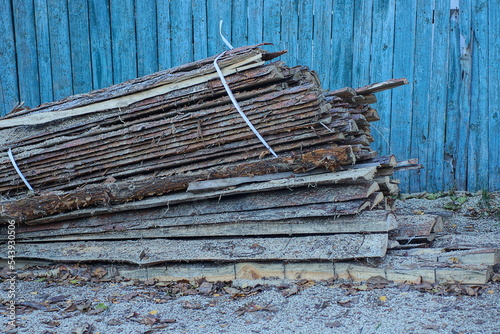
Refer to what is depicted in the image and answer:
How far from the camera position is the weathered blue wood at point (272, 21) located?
5473 mm

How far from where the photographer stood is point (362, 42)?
5406 mm

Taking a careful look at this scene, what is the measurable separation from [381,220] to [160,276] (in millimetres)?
1480

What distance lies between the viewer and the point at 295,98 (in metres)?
3.53

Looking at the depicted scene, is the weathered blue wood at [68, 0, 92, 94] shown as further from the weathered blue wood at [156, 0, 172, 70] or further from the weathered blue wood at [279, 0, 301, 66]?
the weathered blue wood at [279, 0, 301, 66]

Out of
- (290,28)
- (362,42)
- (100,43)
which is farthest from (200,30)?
(362,42)

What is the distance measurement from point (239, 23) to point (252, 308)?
339 centimetres

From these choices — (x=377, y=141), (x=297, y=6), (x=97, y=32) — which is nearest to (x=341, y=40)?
(x=297, y=6)

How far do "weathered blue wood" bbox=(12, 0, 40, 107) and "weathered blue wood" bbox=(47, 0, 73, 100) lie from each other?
0.19 metres

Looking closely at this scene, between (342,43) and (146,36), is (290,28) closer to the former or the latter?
(342,43)

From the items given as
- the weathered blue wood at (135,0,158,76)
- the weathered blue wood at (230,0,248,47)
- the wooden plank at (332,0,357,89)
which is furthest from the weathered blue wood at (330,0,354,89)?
the weathered blue wood at (135,0,158,76)

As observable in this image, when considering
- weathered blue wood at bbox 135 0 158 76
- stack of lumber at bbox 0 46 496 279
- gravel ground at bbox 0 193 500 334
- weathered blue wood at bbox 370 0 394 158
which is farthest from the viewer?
weathered blue wood at bbox 135 0 158 76

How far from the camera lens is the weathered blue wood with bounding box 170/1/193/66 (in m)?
5.55

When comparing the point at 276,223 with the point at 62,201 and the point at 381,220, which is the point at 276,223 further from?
the point at 62,201

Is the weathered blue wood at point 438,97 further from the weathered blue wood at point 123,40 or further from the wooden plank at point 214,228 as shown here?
the weathered blue wood at point 123,40
